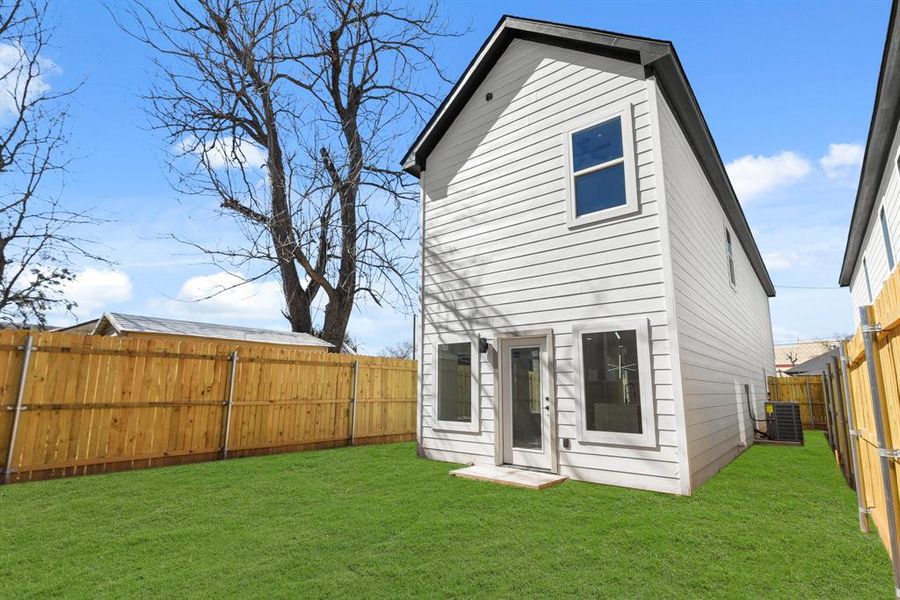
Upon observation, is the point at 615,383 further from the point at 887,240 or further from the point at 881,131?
the point at 887,240

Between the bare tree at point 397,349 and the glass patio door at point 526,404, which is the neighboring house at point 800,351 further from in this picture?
the glass patio door at point 526,404

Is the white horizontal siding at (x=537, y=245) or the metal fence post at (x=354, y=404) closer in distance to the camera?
the white horizontal siding at (x=537, y=245)

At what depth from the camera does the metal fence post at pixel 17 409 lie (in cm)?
564

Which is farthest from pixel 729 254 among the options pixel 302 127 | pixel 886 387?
pixel 302 127

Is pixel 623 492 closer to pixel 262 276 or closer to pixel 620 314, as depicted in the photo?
pixel 620 314

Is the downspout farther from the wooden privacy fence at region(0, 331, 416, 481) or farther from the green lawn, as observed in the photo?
the wooden privacy fence at region(0, 331, 416, 481)

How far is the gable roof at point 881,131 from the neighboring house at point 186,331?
13.1m

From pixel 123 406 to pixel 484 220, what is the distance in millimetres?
6355

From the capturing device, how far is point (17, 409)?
576 centimetres

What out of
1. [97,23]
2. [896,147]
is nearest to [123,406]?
[97,23]

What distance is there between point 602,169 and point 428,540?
16.6 ft

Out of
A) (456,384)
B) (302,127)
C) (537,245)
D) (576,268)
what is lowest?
(456,384)

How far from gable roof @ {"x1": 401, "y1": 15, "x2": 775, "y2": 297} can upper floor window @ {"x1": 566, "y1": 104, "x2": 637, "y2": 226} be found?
0.74 metres

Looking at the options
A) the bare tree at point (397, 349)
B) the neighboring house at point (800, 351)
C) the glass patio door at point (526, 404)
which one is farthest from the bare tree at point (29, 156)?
the neighboring house at point (800, 351)
